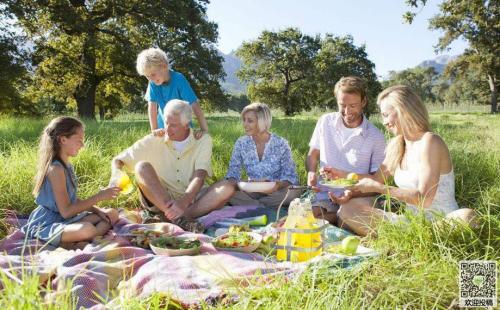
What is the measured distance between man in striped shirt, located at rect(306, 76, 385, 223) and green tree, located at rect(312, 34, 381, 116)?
3185cm

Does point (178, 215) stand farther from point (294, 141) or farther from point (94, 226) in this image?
point (294, 141)

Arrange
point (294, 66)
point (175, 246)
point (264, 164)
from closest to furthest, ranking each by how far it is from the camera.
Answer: point (175, 246) → point (264, 164) → point (294, 66)

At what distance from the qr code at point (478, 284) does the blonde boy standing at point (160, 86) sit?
2.89 metres

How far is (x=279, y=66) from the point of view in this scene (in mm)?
39656

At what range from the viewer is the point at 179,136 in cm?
434

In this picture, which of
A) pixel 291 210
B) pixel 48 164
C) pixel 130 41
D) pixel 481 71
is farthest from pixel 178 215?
pixel 481 71

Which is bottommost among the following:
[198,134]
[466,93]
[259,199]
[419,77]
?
[259,199]

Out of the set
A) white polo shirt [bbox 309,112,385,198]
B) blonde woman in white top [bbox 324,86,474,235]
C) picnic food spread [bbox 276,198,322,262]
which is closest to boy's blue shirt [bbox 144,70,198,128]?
white polo shirt [bbox 309,112,385,198]

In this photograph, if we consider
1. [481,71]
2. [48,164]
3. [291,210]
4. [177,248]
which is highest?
[481,71]

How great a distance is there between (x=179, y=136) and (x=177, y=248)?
1.51 meters

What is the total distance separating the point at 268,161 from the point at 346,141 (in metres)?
0.79

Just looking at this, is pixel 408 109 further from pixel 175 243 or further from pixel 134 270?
pixel 134 270

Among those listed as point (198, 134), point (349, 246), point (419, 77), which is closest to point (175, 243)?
point (349, 246)

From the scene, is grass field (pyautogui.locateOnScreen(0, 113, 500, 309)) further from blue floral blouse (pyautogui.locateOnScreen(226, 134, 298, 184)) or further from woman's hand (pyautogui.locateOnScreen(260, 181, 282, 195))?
blue floral blouse (pyautogui.locateOnScreen(226, 134, 298, 184))
